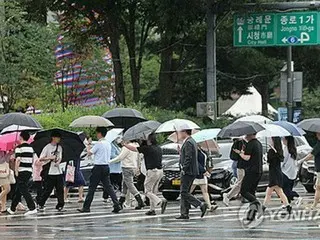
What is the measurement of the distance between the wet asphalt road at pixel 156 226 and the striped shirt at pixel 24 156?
1.05m

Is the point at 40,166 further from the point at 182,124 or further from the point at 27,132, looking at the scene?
the point at 182,124

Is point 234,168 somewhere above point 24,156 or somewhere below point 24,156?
below

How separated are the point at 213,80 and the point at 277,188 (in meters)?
15.4

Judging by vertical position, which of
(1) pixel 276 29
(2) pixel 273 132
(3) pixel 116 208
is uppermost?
(1) pixel 276 29

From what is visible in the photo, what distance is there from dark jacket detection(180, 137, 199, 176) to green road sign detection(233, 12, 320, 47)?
1589 centimetres

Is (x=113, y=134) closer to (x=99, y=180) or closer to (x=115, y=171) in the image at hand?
(x=115, y=171)

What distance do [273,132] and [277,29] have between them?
14489 millimetres

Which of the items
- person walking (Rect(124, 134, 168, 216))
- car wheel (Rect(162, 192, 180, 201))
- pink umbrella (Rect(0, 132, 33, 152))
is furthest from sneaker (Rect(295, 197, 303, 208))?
pink umbrella (Rect(0, 132, 33, 152))

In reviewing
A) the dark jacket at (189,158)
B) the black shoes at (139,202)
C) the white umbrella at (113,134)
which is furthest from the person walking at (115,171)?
the dark jacket at (189,158)

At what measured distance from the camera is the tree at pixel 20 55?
34.7 metres

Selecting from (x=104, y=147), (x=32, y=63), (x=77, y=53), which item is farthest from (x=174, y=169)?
(x=77, y=53)

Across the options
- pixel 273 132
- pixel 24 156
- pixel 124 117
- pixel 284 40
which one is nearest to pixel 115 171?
pixel 124 117

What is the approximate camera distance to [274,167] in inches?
715

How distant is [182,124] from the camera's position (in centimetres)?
1791
